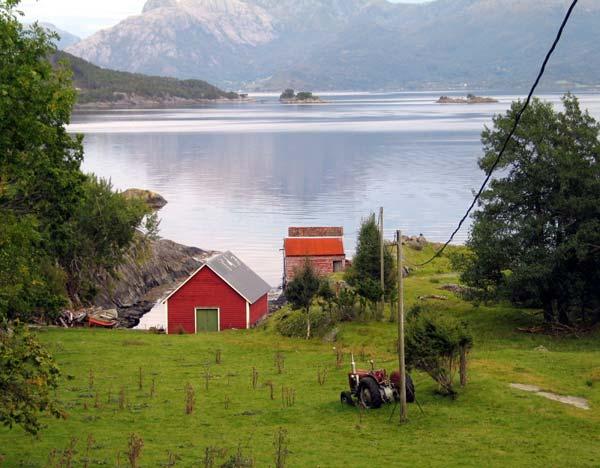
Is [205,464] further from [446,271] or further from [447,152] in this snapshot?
[447,152]

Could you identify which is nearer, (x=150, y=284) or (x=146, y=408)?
(x=146, y=408)

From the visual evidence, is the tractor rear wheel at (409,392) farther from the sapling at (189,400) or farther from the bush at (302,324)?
the bush at (302,324)

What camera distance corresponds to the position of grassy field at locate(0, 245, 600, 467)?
2083cm

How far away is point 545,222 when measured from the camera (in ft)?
123

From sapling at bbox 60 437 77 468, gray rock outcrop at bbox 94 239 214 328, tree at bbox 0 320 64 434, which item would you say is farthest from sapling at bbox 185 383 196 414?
gray rock outcrop at bbox 94 239 214 328

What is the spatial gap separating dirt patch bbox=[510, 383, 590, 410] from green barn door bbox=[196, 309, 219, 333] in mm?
23912

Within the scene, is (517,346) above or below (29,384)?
below

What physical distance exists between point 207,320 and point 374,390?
79.6ft

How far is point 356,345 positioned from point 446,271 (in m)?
21.8

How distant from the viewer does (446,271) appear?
57281 millimetres

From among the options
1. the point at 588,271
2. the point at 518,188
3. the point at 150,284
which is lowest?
the point at 150,284

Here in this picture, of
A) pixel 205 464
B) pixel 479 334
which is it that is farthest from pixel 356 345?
pixel 205 464

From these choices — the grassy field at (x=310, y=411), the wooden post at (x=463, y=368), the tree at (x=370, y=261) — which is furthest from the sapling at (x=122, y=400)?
the tree at (x=370, y=261)

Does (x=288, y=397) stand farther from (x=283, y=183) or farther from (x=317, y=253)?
(x=283, y=183)
